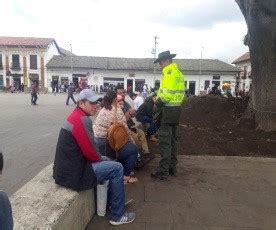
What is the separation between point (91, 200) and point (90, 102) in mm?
1115

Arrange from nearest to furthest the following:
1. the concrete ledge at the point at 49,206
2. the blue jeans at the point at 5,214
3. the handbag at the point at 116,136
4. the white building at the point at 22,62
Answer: the blue jeans at the point at 5,214 < the concrete ledge at the point at 49,206 < the handbag at the point at 116,136 < the white building at the point at 22,62

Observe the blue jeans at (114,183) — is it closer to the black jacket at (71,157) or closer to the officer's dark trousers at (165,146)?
the black jacket at (71,157)

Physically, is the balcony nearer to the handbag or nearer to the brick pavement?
the brick pavement

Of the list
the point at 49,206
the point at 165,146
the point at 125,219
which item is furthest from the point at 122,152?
the point at 49,206

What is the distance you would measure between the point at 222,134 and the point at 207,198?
3.67m

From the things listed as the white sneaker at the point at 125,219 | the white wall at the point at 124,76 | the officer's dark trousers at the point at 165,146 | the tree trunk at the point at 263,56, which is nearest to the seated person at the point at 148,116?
the tree trunk at the point at 263,56

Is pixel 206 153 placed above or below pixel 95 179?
below

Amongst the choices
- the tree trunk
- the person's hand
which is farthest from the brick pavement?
the tree trunk

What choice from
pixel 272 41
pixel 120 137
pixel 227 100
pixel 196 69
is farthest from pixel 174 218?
pixel 196 69

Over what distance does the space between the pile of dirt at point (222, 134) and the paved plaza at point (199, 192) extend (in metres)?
0.48

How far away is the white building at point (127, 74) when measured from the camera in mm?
51812

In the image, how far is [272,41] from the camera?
7516 millimetres

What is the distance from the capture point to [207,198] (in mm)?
4301

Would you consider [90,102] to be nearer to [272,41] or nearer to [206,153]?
[206,153]
